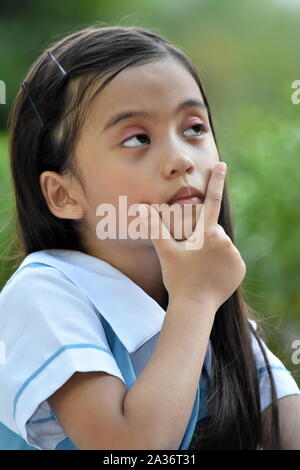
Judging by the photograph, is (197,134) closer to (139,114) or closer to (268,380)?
(139,114)

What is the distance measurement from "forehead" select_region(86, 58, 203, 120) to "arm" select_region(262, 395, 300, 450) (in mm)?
686

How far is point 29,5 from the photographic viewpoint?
21.8 ft

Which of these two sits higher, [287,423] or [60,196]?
[60,196]

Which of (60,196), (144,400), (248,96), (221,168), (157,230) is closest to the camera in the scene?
(144,400)

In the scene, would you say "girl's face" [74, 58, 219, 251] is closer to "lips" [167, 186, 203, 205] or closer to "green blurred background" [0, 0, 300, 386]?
"lips" [167, 186, 203, 205]

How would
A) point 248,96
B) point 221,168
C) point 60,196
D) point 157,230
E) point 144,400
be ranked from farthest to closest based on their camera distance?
point 248,96 → point 60,196 → point 221,168 → point 157,230 → point 144,400

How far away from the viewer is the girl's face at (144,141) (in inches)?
57.4

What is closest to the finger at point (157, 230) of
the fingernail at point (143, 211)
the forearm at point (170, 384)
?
the fingernail at point (143, 211)

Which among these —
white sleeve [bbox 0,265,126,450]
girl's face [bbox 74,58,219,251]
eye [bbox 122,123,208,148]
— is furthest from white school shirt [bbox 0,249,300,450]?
eye [bbox 122,123,208,148]

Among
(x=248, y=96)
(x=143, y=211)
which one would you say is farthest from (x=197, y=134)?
(x=248, y=96)

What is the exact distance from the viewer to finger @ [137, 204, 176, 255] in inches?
55.3

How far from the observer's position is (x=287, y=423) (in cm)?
162

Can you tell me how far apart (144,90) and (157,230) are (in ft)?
0.94

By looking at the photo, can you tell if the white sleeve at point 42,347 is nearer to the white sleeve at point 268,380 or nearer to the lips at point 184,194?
the lips at point 184,194
